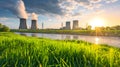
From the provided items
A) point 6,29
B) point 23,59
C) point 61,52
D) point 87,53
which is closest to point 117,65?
point 87,53

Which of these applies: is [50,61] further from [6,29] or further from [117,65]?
[6,29]

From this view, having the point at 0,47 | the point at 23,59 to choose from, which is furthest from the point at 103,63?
the point at 0,47

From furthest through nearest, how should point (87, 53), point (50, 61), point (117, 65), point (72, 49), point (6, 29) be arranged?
point (6, 29) → point (72, 49) → point (87, 53) → point (50, 61) → point (117, 65)

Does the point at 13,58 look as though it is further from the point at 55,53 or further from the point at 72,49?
the point at 72,49

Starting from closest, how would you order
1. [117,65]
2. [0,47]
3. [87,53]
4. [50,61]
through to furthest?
1. [117,65]
2. [50,61]
3. [87,53]
4. [0,47]

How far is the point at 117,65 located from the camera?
323 centimetres

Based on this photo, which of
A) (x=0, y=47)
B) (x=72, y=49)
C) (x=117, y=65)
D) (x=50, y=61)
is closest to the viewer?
(x=117, y=65)

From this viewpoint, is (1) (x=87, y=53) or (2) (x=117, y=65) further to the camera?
(1) (x=87, y=53)

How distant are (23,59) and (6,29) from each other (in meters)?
68.8

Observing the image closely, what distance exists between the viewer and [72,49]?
4.53 m

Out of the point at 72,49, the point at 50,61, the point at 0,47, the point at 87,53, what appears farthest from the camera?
the point at 0,47

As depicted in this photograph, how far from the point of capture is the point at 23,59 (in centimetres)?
378

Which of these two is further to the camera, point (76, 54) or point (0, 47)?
point (0, 47)

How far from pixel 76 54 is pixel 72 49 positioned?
324 millimetres
